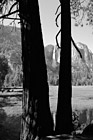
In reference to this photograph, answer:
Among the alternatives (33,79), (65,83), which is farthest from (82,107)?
(33,79)

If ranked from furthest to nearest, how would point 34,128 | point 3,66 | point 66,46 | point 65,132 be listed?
point 3,66, point 66,46, point 65,132, point 34,128

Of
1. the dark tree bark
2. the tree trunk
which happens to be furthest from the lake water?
the tree trunk

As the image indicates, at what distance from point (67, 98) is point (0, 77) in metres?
55.4

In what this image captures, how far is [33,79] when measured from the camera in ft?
17.4

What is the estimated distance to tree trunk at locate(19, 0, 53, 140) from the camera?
17.0 feet

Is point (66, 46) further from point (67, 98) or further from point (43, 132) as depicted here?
point (43, 132)

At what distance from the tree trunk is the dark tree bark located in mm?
369

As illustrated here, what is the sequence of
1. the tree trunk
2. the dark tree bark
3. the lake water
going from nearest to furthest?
the tree trunk → the dark tree bark → the lake water

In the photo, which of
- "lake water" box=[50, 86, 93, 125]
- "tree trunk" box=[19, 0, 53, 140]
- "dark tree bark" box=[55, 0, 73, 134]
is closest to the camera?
"tree trunk" box=[19, 0, 53, 140]

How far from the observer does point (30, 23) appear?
5.40 m

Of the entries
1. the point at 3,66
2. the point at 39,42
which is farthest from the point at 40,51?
the point at 3,66

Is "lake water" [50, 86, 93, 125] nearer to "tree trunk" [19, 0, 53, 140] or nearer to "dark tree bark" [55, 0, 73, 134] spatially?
"dark tree bark" [55, 0, 73, 134]

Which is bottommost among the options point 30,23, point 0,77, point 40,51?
point 0,77

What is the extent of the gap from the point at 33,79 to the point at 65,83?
→ 0.95 m
